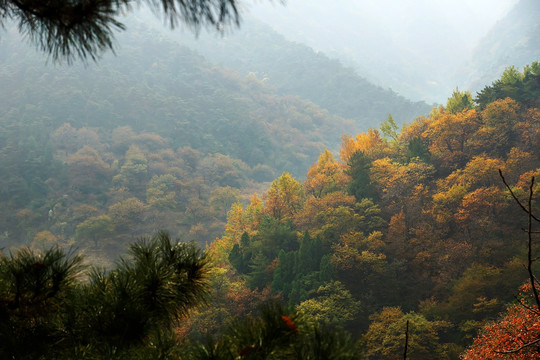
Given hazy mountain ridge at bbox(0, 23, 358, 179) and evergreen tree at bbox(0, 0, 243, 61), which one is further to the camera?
hazy mountain ridge at bbox(0, 23, 358, 179)

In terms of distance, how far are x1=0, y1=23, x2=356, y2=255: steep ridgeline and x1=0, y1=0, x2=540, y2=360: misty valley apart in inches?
12.4

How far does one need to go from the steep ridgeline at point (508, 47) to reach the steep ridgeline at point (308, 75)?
74.3ft

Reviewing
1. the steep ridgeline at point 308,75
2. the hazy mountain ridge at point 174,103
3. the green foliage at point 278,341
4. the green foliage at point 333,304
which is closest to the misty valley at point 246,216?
the green foliage at point 278,341

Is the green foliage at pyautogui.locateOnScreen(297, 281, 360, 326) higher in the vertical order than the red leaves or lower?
higher

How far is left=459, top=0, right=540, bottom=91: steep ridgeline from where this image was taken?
92.1m

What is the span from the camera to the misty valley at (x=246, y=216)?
2162mm

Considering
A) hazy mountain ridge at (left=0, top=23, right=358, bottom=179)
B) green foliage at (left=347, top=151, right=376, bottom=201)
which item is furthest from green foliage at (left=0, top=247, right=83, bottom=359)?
hazy mountain ridge at (left=0, top=23, right=358, bottom=179)

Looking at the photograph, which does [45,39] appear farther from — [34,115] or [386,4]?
[386,4]

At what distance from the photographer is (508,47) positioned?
10194 cm

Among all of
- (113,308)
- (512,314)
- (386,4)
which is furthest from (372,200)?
(386,4)

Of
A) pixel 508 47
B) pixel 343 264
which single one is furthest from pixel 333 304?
pixel 508 47

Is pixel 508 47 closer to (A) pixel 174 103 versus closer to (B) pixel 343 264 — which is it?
(A) pixel 174 103

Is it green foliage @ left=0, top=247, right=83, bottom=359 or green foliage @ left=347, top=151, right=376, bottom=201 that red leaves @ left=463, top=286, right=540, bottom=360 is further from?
green foliage @ left=347, top=151, right=376, bottom=201

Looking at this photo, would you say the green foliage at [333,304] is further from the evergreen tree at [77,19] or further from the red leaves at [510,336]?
the evergreen tree at [77,19]
